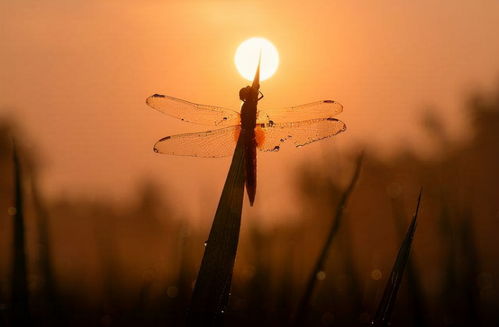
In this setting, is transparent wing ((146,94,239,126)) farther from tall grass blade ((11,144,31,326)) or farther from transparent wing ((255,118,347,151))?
tall grass blade ((11,144,31,326))

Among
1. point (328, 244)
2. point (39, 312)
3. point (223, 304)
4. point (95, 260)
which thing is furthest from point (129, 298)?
point (223, 304)

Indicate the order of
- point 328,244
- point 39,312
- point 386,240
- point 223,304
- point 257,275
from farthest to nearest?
point 386,240 → point 257,275 → point 39,312 → point 328,244 → point 223,304

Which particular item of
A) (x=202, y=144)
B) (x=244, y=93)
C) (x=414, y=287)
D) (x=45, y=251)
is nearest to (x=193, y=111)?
(x=202, y=144)

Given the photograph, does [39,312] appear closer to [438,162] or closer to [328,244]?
[328,244]

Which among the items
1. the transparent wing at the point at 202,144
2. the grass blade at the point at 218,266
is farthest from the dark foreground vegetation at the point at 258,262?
the grass blade at the point at 218,266

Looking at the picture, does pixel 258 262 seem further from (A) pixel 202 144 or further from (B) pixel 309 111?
(B) pixel 309 111

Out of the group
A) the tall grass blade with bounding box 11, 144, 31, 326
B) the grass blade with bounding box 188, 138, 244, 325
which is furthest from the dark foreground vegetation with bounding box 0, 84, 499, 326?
the grass blade with bounding box 188, 138, 244, 325
